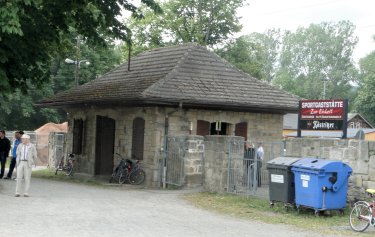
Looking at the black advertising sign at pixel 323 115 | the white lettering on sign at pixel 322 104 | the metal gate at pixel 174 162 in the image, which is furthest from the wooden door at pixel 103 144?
the white lettering on sign at pixel 322 104

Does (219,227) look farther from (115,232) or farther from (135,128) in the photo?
(135,128)

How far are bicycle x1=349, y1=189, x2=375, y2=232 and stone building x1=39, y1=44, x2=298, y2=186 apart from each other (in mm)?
9139

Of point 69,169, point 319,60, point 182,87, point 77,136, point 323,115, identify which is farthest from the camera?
point 319,60

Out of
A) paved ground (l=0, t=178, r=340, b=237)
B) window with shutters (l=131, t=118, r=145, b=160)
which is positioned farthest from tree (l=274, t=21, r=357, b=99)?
paved ground (l=0, t=178, r=340, b=237)

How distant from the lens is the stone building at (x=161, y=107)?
19.7 meters

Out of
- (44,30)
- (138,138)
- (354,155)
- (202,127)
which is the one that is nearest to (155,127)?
(138,138)

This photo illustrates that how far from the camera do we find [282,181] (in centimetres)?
1315

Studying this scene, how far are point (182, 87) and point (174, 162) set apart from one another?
2899 millimetres

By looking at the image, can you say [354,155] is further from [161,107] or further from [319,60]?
[319,60]

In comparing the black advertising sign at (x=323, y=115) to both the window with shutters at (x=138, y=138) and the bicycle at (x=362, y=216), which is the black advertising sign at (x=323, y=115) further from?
the window with shutters at (x=138, y=138)

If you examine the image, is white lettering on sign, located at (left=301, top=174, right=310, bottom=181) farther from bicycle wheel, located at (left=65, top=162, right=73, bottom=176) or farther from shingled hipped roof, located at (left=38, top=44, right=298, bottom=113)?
bicycle wheel, located at (left=65, top=162, right=73, bottom=176)

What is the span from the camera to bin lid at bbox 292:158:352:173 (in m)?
12.2

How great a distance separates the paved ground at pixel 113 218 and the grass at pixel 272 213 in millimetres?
A: 477

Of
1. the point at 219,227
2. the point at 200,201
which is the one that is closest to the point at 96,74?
the point at 200,201
